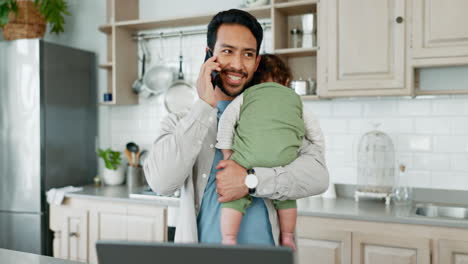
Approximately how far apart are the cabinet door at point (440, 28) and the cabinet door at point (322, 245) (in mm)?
1104

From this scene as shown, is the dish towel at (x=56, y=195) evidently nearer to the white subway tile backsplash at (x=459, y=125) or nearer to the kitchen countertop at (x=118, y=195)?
the kitchen countertop at (x=118, y=195)

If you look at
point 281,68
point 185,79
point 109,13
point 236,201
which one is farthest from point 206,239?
point 109,13

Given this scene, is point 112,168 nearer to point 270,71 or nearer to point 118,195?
point 118,195

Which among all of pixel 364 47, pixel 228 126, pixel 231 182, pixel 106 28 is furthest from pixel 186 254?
pixel 106 28

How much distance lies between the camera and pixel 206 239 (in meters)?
1.40

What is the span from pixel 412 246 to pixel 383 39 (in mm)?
1152

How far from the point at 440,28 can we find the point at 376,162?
0.90 metres

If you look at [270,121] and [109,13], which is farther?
[109,13]

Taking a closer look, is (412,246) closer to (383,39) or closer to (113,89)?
(383,39)

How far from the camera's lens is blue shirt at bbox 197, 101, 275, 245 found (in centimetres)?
137

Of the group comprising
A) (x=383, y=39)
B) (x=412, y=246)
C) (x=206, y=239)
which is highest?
(x=383, y=39)

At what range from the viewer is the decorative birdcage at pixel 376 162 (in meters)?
2.86

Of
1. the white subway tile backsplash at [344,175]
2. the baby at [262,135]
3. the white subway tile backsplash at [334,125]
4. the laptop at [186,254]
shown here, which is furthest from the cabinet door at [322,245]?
the laptop at [186,254]

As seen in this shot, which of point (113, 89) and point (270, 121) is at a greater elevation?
point (113, 89)
